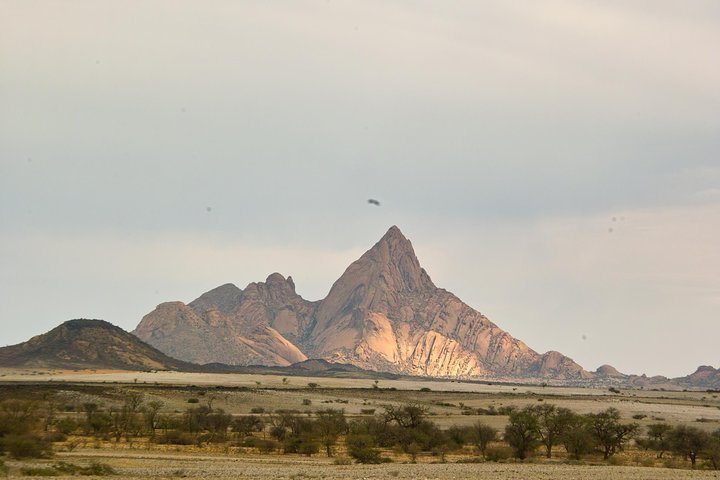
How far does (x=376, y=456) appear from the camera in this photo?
54.9 m

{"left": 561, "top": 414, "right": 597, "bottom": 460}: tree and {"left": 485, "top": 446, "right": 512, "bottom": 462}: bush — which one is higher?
{"left": 561, "top": 414, "right": 597, "bottom": 460}: tree

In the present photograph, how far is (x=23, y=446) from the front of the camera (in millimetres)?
47281

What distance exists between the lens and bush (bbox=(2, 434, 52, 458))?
47.1 metres

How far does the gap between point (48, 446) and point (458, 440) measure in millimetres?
29219

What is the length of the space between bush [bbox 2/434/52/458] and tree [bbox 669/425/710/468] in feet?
129

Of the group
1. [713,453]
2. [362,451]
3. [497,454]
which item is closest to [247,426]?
[362,451]

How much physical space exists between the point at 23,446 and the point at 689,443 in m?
41.2

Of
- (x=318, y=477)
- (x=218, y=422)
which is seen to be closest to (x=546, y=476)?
(x=318, y=477)

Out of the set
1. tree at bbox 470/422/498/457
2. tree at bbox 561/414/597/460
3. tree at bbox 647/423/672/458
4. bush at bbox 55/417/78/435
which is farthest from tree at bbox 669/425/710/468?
bush at bbox 55/417/78/435

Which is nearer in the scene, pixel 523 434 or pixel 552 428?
pixel 523 434

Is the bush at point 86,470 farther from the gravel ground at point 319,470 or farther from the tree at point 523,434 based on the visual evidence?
the tree at point 523,434

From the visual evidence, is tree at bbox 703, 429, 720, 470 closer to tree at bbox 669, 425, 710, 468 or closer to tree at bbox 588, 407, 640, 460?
tree at bbox 669, 425, 710, 468

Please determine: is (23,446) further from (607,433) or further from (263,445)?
(607,433)

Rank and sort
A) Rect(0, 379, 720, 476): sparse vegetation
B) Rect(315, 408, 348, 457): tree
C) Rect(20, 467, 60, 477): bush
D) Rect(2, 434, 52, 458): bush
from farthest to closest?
1. Rect(315, 408, 348, 457): tree
2. Rect(0, 379, 720, 476): sparse vegetation
3. Rect(2, 434, 52, 458): bush
4. Rect(20, 467, 60, 477): bush
